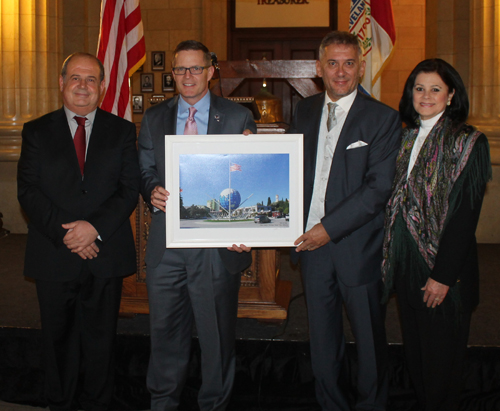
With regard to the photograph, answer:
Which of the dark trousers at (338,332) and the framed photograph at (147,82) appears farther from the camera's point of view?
the framed photograph at (147,82)

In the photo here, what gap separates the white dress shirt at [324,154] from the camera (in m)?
2.17

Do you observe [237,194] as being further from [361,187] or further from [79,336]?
[79,336]

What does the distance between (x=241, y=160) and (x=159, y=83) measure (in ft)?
19.2

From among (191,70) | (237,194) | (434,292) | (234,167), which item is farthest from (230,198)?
(434,292)

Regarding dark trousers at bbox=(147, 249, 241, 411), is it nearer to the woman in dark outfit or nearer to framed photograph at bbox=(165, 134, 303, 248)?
framed photograph at bbox=(165, 134, 303, 248)

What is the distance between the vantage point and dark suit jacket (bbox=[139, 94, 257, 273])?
2.20 meters

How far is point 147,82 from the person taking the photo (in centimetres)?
748

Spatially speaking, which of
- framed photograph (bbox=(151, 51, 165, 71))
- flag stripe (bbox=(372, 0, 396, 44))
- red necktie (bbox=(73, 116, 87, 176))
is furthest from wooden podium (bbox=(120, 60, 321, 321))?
framed photograph (bbox=(151, 51, 165, 71))

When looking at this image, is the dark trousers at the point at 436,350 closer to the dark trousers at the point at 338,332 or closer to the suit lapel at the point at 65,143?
the dark trousers at the point at 338,332

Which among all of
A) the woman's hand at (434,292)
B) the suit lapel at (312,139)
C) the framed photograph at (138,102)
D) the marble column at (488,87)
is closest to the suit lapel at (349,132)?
the suit lapel at (312,139)

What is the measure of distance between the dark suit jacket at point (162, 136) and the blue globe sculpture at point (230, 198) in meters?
0.24

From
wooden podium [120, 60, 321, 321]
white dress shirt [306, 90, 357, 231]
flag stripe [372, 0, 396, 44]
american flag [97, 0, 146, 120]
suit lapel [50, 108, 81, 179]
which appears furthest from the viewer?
flag stripe [372, 0, 396, 44]

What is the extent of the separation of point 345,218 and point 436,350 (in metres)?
0.69

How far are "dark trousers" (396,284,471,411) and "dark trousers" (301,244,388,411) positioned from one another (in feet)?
0.43
